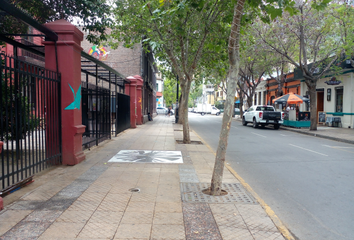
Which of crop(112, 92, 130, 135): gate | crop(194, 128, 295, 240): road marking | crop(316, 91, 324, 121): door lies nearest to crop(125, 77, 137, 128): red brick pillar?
crop(112, 92, 130, 135): gate

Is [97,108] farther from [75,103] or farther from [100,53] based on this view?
[100,53]

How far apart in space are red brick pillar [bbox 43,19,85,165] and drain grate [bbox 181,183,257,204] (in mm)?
3337

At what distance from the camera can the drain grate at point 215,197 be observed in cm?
512

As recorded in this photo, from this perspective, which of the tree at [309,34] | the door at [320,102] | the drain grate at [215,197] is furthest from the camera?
the door at [320,102]

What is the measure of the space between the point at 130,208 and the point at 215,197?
1.61 m

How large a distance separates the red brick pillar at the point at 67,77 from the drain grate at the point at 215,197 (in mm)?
3337

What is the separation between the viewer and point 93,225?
399 cm

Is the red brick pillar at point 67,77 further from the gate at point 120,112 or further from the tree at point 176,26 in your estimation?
the gate at point 120,112

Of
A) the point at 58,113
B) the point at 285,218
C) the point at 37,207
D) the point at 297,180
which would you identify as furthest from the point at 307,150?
the point at 37,207

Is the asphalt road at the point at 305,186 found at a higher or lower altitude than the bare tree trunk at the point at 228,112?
lower

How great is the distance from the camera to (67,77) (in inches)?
291

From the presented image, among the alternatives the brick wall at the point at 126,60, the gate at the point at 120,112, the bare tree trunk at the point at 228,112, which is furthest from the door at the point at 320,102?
the bare tree trunk at the point at 228,112

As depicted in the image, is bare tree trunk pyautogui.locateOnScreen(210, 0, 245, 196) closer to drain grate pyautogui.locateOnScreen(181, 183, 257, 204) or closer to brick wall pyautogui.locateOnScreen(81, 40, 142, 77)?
drain grate pyautogui.locateOnScreen(181, 183, 257, 204)

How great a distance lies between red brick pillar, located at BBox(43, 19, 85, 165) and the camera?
7.33 meters
